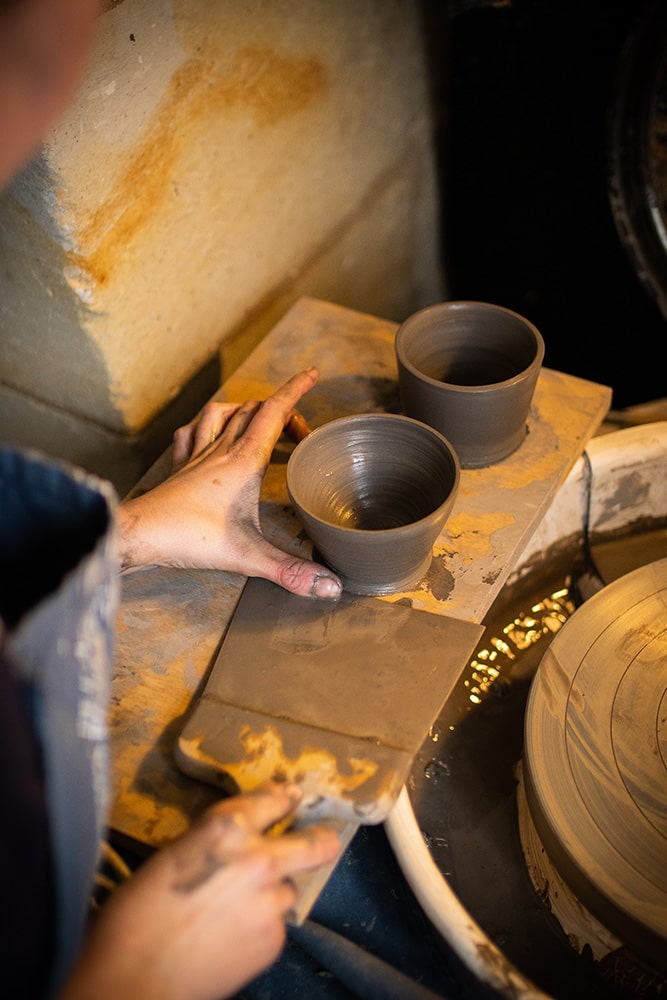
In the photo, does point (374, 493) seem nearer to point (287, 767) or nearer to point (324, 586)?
point (324, 586)

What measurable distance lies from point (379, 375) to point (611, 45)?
3.99 ft

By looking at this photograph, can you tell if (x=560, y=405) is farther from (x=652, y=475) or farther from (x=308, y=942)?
(x=308, y=942)

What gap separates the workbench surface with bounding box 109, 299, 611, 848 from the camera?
1.08m

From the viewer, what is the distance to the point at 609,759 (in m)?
1.28

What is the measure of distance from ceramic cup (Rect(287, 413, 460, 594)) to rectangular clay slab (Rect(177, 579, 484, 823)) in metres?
0.08

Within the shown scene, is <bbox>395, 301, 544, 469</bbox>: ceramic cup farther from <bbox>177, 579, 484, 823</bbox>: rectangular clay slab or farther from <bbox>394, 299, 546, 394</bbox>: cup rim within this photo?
<bbox>177, 579, 484, 823</bbox>: rectangular clay slab

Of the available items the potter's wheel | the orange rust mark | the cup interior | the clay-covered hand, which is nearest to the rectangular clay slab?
the orange rust mark

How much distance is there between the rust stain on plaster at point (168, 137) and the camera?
1480 mm

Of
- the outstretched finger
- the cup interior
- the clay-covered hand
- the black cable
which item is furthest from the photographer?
the cup interior

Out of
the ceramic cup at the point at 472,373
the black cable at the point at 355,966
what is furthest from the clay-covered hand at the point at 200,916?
A: the ceramic cup at the point at 472,373

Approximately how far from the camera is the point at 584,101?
2.21 m

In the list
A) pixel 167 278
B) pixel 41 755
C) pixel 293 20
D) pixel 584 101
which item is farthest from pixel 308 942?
pixel 584 101

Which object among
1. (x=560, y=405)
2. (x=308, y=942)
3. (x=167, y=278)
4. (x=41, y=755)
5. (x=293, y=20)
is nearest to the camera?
(x=41, y=755)

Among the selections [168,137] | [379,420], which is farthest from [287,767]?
[168,137]
